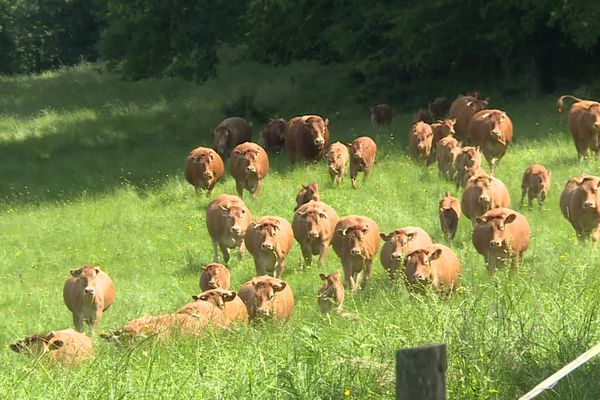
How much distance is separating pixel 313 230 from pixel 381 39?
20.5m

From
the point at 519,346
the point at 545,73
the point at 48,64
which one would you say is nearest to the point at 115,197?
the point at 545,73

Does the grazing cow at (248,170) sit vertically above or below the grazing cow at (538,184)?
below

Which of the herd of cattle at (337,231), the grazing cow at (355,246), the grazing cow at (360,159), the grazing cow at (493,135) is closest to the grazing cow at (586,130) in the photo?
the herd of cattle at (337,231)

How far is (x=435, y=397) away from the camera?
562 centimetres

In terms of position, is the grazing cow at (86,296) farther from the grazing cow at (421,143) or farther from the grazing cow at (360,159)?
the grazing cow at (421,143)

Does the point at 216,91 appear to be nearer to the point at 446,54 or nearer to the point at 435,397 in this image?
the point at 446,54

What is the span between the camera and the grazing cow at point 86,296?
579 inches

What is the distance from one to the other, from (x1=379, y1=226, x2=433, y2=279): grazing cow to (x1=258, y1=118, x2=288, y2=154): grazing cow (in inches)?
610

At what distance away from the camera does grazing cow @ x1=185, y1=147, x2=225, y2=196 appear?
79.4 ft

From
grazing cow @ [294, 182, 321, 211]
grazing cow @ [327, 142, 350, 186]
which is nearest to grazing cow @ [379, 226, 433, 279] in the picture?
grazing cow @ [294, 182, 321, 211]

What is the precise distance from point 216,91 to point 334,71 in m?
4.60

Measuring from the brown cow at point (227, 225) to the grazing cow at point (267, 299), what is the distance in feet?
16.7

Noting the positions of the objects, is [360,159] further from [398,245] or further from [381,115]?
[381,115]

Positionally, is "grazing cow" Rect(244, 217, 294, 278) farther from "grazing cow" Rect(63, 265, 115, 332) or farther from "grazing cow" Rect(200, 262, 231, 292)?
"grazing cow" Rect(63, 265, 115, 332)
